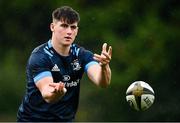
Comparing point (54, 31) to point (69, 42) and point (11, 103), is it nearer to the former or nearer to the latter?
point (69, 42)

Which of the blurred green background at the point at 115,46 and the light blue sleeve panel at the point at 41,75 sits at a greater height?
the blurred green background at the point at 115,46

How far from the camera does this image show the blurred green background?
15812 mm

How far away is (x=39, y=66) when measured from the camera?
25.9 feet

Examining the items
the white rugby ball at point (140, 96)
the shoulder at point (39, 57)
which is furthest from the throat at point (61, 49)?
the white rugby ball at point (140, 96)

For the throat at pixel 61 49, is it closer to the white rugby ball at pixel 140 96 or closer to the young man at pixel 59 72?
the young man at pixel 59 72

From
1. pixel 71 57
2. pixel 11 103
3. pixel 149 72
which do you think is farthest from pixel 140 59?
pixel 71 57

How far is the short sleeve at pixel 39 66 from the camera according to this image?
7.83 metres

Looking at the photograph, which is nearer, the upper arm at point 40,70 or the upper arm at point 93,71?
the upper arm at point 40,70

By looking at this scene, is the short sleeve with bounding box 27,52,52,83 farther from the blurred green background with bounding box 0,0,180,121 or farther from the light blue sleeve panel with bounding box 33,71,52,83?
the blurred green background with bounding box 0,0,180,121

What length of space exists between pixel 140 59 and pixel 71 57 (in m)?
8.12

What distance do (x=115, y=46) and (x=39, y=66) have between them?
8.50m

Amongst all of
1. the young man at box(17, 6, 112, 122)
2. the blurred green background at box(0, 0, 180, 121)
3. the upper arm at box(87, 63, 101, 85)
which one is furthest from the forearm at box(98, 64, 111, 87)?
the blurred green background at box(0, 0, 180, 121)

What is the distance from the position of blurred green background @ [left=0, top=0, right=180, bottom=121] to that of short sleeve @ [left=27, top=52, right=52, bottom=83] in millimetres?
7485

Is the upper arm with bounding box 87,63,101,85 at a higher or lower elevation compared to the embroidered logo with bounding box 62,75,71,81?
higher
